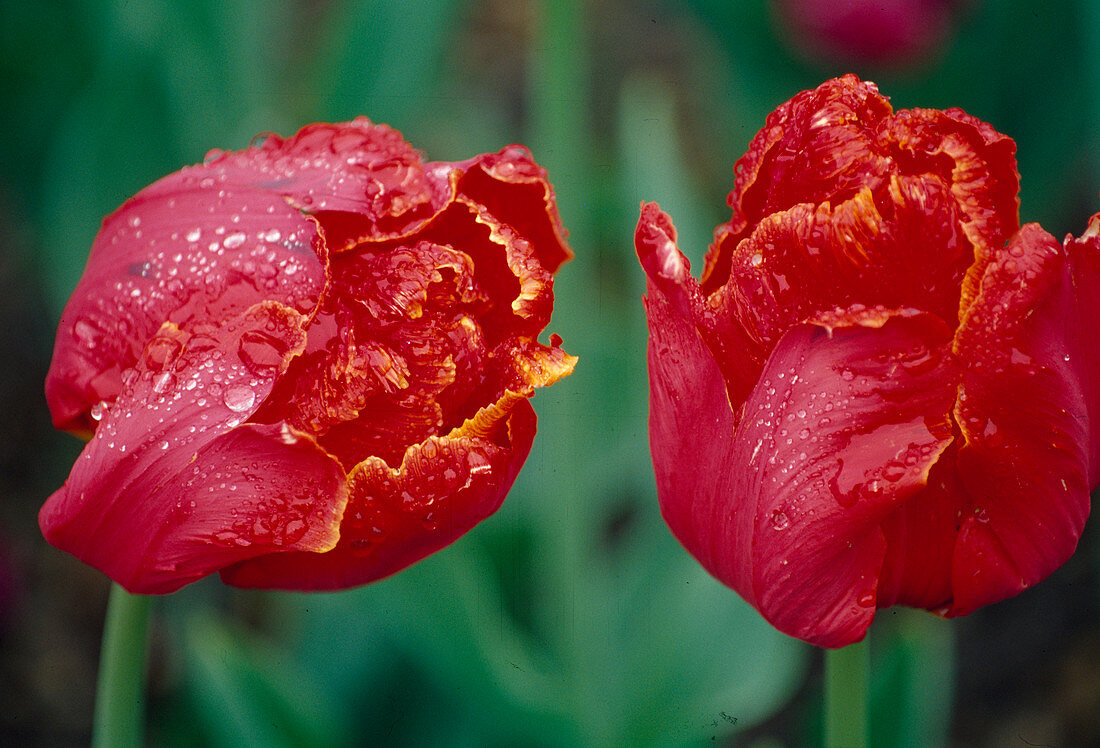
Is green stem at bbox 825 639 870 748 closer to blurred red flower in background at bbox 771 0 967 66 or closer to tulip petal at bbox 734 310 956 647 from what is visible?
tulip petal at bbox 734 310 956 647

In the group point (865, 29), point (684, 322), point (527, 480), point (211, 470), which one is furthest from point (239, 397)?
point (865, 29)

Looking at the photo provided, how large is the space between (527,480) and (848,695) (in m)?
0.39

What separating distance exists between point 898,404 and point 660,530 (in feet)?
1.45

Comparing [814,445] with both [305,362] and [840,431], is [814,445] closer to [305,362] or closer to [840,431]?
[840,431]

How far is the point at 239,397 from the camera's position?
0.92 feet

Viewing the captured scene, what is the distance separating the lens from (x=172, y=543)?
288mm

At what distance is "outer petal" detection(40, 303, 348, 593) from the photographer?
0.92 ft

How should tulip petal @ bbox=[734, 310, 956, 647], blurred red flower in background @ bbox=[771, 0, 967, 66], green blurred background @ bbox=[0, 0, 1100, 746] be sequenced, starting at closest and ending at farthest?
tulip petal @ bbox=[734, 310, 956, 647] → green blurred background @ bbox=[0, 0, 1100, 746] → blurred red flower in background @ bbox=[771, 0, 967, 66]

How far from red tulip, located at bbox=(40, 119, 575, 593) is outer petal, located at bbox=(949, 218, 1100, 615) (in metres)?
0.12

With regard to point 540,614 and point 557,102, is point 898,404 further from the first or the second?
point 540,614

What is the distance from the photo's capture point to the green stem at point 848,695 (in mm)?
318

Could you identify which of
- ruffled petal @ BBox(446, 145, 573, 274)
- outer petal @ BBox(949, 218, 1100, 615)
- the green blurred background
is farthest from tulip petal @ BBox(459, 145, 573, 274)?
the green blurred background

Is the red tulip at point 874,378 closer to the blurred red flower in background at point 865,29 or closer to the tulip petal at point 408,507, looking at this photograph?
the tulip petal at point 408,507

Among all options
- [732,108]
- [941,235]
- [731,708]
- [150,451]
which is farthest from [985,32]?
[150,451]
